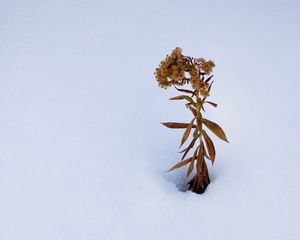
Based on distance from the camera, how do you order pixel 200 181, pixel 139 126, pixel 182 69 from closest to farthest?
pixel 182 69
pixel 200 181
pixel 139 126

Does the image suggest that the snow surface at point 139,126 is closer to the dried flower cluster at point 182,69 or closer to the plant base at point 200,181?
the plant base at point 200,181

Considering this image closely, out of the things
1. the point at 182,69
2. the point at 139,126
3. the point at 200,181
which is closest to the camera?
the point at 182,69

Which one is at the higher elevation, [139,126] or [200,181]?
[139,126]

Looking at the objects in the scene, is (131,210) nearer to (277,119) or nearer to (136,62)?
(277,119)

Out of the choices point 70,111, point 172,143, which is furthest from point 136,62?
point 172,143

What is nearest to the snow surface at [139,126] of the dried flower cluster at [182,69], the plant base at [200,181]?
the plant base at [200,181]

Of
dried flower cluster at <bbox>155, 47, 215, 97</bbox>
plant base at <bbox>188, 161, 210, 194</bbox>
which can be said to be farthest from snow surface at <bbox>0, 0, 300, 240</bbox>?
dried flower cluster at <bbox>155, 47, 215, 97</bbox>

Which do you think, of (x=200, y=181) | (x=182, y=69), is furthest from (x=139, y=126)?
(x=182, y=69)

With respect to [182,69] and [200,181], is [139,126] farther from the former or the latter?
[182,69]
